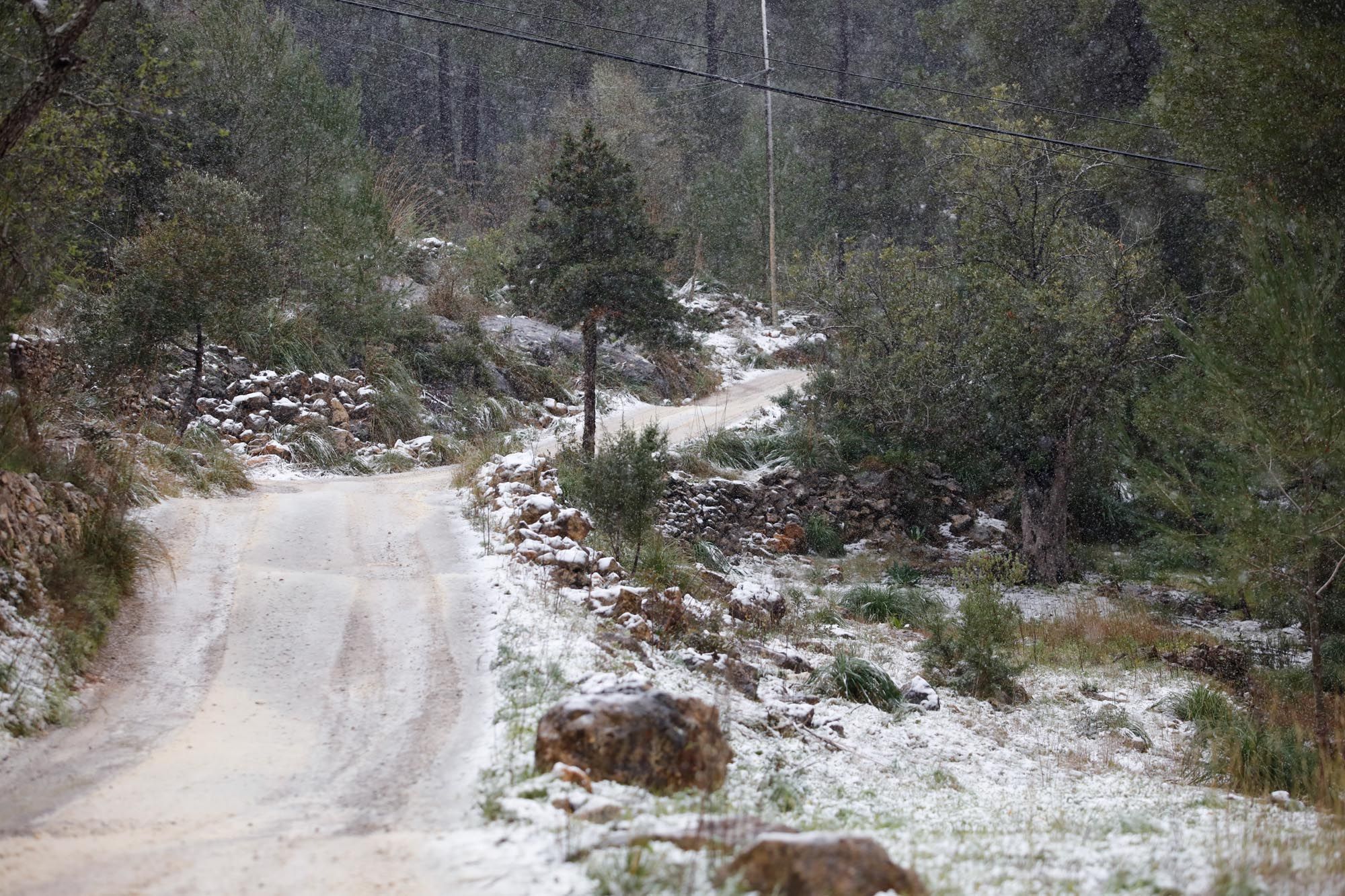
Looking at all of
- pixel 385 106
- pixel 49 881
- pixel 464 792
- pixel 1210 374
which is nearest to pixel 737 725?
pixel 464 792

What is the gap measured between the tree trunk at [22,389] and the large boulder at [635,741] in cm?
511

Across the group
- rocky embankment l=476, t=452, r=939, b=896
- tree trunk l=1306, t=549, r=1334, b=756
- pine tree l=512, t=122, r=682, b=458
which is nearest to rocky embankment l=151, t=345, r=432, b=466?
pine tree l=512, t=122, r=682, b=458

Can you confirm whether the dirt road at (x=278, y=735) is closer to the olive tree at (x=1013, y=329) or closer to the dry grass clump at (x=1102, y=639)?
the dry grass clump at (x=1102, y=639)

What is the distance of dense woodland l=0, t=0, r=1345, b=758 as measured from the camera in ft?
26.9

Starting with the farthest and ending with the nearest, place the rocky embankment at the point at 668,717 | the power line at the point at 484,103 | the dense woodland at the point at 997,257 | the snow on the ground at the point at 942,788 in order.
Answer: the power line at the point at 484,103
the dense woodland at the point at 997,257
the snow on the ground at the point at 942,788
the rocky embankment at the point at 668,717

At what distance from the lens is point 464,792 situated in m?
4.88

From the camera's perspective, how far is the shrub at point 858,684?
8.70 m

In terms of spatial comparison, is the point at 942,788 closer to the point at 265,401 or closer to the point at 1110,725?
the point at 1110,725

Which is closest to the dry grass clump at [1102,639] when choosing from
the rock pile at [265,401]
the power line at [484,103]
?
the rock pile at [265,401]

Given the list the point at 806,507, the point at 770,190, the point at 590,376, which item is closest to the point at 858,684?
the point at 590,376

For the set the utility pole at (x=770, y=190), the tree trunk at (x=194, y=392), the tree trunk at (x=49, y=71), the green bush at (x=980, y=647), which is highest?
the utility pole at (x=770, y=190)

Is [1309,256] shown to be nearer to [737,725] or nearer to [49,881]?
[737,725]

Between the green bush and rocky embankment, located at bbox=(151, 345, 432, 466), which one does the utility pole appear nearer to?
rocky embankment, located at bbox=(151, 345, 432, 466)

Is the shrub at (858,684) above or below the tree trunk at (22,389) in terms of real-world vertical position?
below
